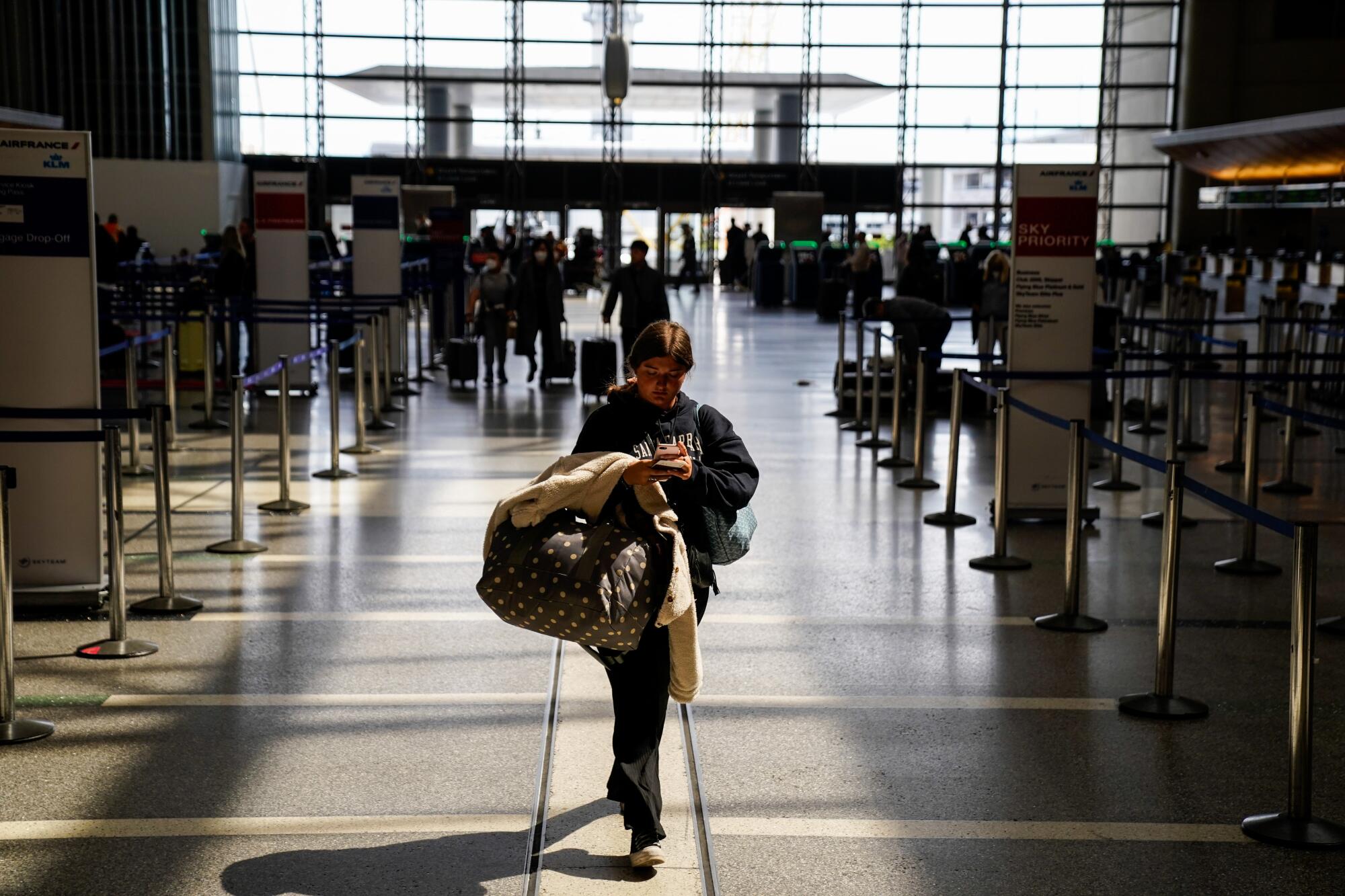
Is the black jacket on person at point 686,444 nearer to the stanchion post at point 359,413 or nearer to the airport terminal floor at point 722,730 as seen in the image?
the airport terminal floor at point 722,730

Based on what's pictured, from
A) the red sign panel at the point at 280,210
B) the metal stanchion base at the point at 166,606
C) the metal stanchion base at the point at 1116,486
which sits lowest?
the metal stanchion base at the point at 166,606

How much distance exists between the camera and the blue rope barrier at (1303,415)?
8070 mm

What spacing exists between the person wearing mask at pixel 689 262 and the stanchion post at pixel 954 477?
110ft

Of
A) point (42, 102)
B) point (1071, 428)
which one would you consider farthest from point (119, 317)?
point (42, 102)

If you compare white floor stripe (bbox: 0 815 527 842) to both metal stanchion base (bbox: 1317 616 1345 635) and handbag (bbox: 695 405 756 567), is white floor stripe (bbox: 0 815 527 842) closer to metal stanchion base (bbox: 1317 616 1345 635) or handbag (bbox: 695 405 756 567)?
handbag (bbox: 695 405 756 567)

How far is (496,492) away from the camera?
11.0 meters

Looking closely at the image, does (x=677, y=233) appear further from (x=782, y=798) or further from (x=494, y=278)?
(x=782, y=798)

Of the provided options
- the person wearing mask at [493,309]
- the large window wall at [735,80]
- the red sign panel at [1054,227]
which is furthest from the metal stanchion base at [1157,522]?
the large window wall at [735,80]

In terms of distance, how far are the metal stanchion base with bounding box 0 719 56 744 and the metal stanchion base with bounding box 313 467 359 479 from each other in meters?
6.05

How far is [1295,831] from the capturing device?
460cm

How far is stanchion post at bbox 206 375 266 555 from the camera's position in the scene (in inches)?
346

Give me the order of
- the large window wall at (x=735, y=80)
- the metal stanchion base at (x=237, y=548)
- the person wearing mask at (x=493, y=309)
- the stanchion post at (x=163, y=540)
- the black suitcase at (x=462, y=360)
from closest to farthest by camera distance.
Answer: the stanchion post at (x=163, y=540) < the metal stanchion base at (x=237, y=548) < the black suitcase at (x=462, y=360) < the person wearing mask at (x=493, y=309) < the large window wall at (x=735, y=80)

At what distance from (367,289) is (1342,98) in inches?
1274

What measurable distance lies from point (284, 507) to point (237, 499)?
4.12ft
